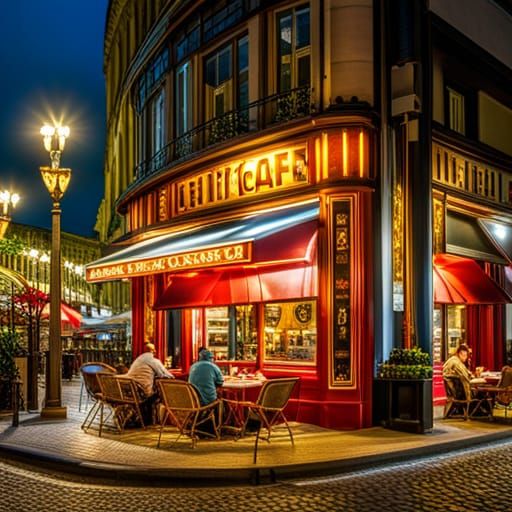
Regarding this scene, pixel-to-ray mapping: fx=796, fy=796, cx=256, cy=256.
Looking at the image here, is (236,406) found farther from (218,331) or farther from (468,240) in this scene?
(468,240)

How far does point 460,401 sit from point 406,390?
68.1 inches

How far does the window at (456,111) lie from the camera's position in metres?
15.9

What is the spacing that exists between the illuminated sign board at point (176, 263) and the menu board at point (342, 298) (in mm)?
1458

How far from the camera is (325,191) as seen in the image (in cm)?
1281

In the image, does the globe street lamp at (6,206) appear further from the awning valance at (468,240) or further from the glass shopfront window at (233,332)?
the awning valance at (468,240)

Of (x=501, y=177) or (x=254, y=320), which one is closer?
(x=254, y=320)

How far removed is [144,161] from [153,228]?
2.82 m

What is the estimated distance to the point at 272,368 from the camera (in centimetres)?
1405

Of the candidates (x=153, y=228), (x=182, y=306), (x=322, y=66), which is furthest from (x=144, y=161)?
(x=322, y=66)

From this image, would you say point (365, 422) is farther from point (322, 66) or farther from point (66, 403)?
point (66, 403)

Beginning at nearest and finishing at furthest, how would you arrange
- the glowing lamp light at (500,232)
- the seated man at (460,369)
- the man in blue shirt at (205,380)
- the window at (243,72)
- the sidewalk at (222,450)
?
the sidewalk at (222,450) → the man in blue shirt at (205,380) → the seated man at (460,369) → the window at (243,72) → the glowing lamp light at (500,232)

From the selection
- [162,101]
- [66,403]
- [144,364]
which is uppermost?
[162,101]

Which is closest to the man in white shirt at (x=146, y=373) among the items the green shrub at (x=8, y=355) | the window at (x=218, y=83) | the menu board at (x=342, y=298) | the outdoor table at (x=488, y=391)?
the menu board at (x=342, y=298)

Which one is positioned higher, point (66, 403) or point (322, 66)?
point (322, 66)
